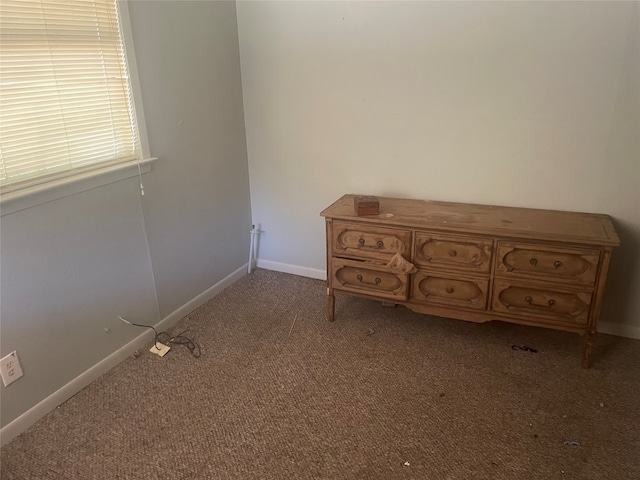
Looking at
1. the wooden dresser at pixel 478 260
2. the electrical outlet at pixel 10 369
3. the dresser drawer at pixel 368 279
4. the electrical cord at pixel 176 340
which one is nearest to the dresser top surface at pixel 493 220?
the wooden dresser at pixel 478 260

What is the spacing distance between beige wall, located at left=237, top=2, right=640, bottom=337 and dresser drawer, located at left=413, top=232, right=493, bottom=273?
458mm

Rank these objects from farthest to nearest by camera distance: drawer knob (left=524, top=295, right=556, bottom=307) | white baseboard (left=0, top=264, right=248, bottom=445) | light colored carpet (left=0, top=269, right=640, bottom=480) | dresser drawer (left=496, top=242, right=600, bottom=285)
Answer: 1. drawer knob (left=524, top=295, right=556, bottom=307)
2. dresser drawer (left=496, top=242, right=600, bottom=285)
3. white baseboard (left=0, top=264, right=248, bottom=445)
4. light colored carpet (left=0, top=269, right=640, bottom=480)

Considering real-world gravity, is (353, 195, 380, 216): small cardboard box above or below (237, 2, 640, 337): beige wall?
below

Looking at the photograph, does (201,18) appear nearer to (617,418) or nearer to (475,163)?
(475,163)

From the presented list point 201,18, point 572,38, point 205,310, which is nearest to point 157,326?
point 205,310

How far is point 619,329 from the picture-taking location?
2.52 metres

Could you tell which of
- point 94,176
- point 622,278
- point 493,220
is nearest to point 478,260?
point 493,220

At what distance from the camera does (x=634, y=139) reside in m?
2.23

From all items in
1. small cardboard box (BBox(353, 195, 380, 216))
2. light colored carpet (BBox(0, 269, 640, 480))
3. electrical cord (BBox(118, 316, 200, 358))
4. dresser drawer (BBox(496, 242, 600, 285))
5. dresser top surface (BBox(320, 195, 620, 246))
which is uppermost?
small cardboard box (BBox(353, 195, 380, 216))

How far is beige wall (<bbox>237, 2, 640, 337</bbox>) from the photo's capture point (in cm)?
224

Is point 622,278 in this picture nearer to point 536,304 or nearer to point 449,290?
point 536,304

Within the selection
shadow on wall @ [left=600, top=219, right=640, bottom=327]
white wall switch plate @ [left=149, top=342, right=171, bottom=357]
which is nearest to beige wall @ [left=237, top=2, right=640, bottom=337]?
shadow on wall @ [left=600, top=219, right=640, bottom=327]

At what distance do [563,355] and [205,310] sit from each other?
1949 mm

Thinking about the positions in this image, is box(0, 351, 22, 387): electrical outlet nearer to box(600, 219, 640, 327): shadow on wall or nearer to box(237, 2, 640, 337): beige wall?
box(237, 2, 640, 337): beige wall
